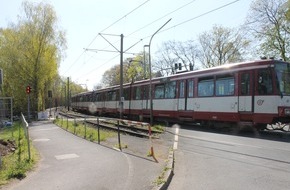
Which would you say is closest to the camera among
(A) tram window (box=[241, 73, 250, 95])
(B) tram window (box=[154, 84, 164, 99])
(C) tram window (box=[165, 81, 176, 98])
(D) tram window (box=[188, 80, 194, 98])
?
(A) tram window (box=[241, 73, 250, 95])

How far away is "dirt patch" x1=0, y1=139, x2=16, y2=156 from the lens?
14.6 m

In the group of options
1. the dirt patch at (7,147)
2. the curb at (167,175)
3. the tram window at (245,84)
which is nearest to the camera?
the curb at (167,175)

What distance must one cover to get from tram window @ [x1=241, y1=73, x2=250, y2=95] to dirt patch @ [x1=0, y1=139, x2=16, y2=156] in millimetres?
11124

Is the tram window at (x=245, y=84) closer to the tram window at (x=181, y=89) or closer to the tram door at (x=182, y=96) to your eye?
the tram door at (x=182, y=96)

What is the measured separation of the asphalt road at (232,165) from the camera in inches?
325

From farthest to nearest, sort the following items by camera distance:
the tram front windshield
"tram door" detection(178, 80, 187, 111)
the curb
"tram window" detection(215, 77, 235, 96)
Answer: "tram door" detection(178, 80, 187, 111), "tram window" detection(215, 77, 235, 96), the tram front windshield, the curb

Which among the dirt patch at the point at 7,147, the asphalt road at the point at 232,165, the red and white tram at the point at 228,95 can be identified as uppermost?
the red and white tram at the point at 228,95

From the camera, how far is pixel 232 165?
34.1ft

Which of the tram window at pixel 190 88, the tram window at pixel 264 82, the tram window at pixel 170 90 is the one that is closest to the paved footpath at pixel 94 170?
the tram window at pixel 264 82

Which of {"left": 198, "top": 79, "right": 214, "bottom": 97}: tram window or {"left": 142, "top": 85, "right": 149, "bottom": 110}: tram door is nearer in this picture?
{"left": 198, "top": 79, "right": 214, "bottom": 97}: tram window

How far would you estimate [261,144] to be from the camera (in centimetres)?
1453

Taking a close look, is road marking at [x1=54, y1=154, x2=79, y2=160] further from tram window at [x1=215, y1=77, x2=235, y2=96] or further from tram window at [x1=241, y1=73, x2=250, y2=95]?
tram window at [x1=215, y1=77, x2=235, y2=96]

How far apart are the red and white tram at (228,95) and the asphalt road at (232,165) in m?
3.12

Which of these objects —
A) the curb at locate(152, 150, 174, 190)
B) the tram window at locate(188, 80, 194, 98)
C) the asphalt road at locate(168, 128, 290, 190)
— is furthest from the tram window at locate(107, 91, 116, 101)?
the curb at locate(152, 150, 174, 190)
